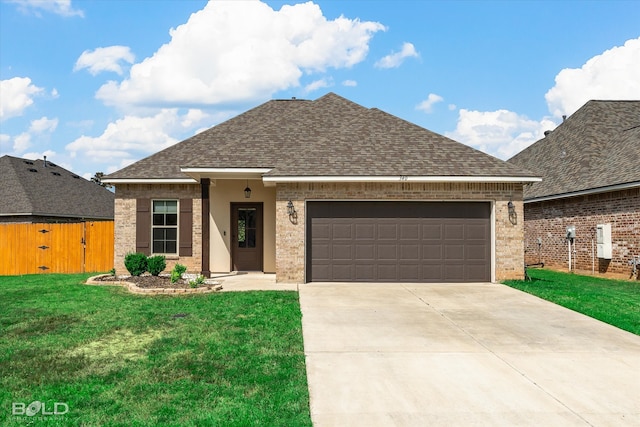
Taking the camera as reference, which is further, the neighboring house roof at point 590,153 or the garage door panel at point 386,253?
the neighboring house roof at point 590,153

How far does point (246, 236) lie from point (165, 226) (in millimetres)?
2760

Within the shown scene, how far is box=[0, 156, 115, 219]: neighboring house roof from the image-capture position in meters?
23.3

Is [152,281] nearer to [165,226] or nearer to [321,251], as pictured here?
[165,226]

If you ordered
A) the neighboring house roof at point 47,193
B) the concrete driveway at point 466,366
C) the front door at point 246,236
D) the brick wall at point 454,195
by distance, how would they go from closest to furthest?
the concrete driveway at point 466,366 < the brick wall at point 454,195 < the front door at point 246,236 < the neighboring house roof at point 47,193

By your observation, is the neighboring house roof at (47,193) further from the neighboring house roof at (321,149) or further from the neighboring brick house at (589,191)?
the neighboring brick house at (589,191)

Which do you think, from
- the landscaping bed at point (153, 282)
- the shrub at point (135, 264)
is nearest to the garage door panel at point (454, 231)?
the landscaping bed at point (153, 282)

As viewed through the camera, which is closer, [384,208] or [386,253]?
[386,253]

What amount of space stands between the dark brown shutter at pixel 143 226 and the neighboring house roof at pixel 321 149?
97cm

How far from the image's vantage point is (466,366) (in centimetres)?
595

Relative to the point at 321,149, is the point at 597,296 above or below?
below

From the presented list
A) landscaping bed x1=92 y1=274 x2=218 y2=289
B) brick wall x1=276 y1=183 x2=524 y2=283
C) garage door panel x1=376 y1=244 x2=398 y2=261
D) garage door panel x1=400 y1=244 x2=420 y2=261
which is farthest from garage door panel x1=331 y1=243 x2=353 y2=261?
landscaping bed x1=92 y1=274 x2=218 y2=289

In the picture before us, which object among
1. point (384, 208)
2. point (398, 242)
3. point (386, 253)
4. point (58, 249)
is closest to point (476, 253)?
point (398, 242)

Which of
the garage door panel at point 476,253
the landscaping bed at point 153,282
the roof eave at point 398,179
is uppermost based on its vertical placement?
the roof eave at point 398,179

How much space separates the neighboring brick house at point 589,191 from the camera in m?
15.4
